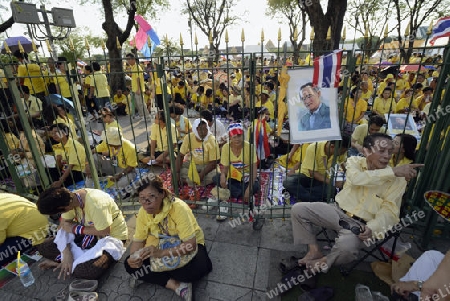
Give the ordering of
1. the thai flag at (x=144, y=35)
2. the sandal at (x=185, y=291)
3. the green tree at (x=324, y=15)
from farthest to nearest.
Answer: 1. the green tree at (x=324, y=15)
2. the thai flag at (x=144, y=35)
3. the sandal at (x=185, y=291)

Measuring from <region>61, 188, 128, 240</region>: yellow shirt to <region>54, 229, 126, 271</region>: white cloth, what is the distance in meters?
0.12

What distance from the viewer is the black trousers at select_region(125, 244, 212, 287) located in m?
2.49

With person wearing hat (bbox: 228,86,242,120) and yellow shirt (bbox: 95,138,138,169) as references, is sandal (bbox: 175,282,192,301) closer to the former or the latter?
yellow shirt (bbox: 95,138,138,169)

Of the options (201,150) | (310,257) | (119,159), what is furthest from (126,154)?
(310,257)

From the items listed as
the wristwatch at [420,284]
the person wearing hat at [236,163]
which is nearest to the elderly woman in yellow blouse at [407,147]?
the wristwatch at [420,284]

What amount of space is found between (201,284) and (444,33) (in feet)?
31.6

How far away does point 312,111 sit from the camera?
8.83ft

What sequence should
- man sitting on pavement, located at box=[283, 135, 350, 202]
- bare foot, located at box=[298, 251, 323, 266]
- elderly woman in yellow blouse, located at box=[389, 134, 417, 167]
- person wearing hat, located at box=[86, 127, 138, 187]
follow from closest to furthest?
1. bare foot, located at box=[298, 251, 323, 266]
2. elderly woman in yellow blouse, located at box=[389, 134, 417, 167]
3. man sitting on pavement, located at box=[283, 135, 350, 202]
4. person wearing hat, located at box=[86, 127, 138, 187]

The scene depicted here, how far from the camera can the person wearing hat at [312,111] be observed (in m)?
2.64

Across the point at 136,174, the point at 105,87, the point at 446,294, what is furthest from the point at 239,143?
the point at 105,87

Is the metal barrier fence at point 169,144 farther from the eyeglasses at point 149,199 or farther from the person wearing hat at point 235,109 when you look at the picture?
the person wearing hat at point 235,109

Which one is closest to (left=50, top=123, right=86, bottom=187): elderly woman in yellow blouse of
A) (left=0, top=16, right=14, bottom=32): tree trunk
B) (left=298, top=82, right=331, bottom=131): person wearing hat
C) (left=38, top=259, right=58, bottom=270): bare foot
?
(left=38, top=259, right=58, bottom=270): bare foot

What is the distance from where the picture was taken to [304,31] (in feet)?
84.1

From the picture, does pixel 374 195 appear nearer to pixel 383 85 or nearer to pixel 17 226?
pixel 17 226
